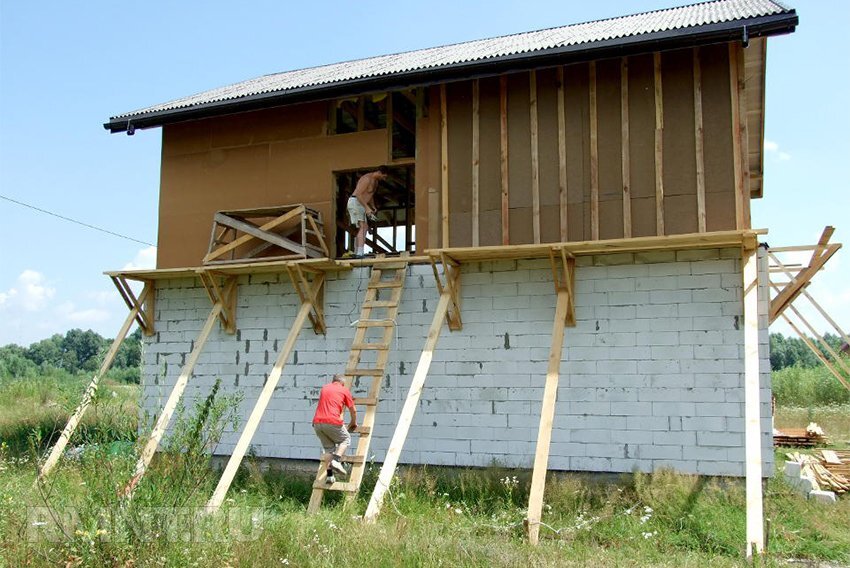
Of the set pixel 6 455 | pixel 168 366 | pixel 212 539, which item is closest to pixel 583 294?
pixel 212 539

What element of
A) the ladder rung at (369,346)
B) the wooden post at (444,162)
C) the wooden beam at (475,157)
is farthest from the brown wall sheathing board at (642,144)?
the ladder rung at (369,346)

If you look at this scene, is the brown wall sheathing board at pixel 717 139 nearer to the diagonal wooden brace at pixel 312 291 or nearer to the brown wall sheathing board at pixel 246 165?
the brown wall sheathing board at pixel 246 165

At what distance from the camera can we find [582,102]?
31.2ft

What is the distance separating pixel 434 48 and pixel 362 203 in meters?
4.59

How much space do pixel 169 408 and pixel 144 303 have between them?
8.92 ft

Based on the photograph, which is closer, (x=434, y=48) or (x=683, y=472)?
(x=683, y=472)

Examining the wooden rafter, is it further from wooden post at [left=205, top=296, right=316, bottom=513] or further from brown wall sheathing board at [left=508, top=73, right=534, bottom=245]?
wooden post at [left=205, top=296, right=316, bottom=513]

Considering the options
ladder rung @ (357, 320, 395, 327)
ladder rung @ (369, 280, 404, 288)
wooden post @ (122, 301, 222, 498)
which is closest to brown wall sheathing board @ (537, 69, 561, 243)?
ladder rung @ (369, 280, 404, 288)

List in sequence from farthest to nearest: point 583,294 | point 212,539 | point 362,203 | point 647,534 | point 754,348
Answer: point 362,203 → point 583,294 → point 754,348 → point 647,534 → point 212,539

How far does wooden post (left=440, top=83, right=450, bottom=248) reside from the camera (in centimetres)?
995

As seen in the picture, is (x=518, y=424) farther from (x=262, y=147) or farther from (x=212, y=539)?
(x=262, y=147)

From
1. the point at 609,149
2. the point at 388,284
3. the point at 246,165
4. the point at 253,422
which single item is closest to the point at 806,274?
the point at 609,149

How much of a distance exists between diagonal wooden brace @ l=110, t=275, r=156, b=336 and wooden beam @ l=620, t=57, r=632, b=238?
23.8 feet

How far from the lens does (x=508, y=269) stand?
9602 mm
